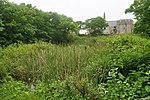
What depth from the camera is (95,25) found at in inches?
1549

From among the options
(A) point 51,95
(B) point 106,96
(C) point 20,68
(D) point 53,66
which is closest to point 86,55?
(D) point 53,66

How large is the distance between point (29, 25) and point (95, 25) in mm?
16824

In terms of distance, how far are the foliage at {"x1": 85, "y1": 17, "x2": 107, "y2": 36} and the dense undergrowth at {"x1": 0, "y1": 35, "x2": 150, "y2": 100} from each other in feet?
106

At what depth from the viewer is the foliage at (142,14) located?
17266 millimetres

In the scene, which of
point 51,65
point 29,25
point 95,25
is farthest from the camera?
point 95,25

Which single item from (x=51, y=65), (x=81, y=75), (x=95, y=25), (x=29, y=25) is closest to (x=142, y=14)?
(x=29, y=25)

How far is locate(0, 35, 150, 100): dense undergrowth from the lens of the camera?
4398 mm

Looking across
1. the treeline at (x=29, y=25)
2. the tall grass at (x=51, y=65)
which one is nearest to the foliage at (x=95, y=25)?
the treeline at (x=29, y=25)

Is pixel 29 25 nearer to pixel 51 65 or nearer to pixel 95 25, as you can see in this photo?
pixel 95 25

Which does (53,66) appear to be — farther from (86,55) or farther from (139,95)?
(139,95)

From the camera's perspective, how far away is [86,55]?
6820 millimetres

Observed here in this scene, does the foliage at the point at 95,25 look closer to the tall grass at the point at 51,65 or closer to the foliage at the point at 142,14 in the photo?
the foliage at the point at 142,14

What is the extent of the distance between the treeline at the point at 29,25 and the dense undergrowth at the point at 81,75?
40.2 feet

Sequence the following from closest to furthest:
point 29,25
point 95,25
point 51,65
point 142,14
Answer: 1. point 51,65
2. point 142,14
3. point 29,25
4. point 95,25
